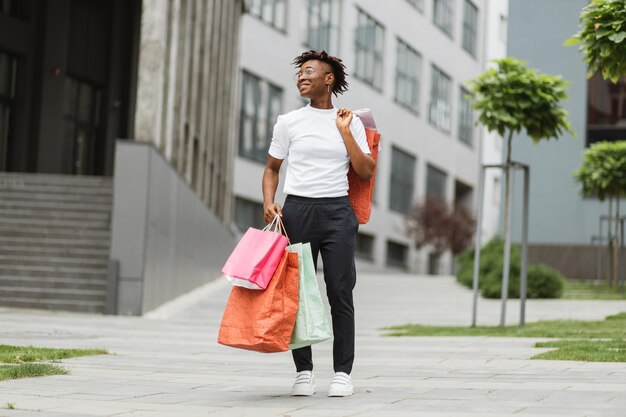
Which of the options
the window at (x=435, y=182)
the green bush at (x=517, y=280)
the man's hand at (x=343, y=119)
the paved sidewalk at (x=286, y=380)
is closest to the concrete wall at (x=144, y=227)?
the paved sidewalk at (x=286, y=380)

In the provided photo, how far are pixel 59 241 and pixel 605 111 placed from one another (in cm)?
2271

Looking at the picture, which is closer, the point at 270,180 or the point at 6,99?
the point at 270,180

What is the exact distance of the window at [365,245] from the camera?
54719 mm

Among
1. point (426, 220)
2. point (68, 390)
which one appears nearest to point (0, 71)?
point (68, 390)

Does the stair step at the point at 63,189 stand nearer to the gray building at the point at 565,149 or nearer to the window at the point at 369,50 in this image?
the gray building at the point at 565,149

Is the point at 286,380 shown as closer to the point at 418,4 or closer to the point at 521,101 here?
the point at 521,101

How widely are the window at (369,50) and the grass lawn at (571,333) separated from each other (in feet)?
121

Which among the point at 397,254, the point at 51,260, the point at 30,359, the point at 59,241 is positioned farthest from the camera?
the point at 397,254

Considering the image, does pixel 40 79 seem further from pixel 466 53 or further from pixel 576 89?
pixel 466 53

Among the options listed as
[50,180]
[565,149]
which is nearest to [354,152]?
[50,180]

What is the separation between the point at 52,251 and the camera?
1883cm

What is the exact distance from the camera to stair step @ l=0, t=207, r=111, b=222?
19.5 metres

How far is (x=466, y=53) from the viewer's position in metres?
66.7

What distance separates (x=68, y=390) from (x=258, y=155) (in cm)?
3658
